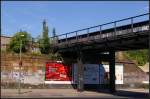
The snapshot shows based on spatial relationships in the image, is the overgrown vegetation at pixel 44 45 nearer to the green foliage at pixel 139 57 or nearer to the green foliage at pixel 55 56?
the green foliage at pixel 55 56

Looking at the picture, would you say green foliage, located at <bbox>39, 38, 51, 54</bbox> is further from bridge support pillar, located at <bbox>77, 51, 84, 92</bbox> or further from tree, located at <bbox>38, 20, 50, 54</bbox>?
bridge support pillar, located at <bbox>77, 51, 84, 92</bbox>

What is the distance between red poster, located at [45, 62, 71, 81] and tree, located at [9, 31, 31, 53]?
6110 mm

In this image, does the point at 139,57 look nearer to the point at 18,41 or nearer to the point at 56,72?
the point at 56,72

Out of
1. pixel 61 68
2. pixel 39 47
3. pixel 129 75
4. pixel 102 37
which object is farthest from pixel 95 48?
pixel 129 75

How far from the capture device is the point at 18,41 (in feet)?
219

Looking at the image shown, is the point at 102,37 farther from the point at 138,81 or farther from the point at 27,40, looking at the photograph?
the point at 138,81

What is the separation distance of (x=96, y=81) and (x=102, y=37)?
1784 centimetres

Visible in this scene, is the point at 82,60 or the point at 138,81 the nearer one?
the point at 82,60

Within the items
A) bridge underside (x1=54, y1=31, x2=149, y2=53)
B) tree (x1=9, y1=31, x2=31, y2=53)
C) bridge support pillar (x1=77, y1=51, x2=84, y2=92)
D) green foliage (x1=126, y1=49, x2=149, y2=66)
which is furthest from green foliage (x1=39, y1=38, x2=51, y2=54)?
green foliage (x1=126, y1=49, x2=149, y2=66)

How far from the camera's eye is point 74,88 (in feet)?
→ 214

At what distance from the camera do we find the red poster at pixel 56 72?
63938mm

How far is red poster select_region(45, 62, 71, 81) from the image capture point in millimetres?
63938

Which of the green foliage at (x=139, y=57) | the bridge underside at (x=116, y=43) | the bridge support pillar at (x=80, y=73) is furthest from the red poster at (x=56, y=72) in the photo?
the green foliage at (x=139, y=57)

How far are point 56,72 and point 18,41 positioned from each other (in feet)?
26.4
